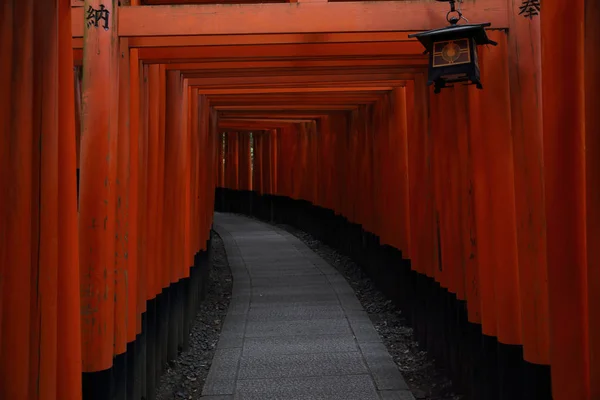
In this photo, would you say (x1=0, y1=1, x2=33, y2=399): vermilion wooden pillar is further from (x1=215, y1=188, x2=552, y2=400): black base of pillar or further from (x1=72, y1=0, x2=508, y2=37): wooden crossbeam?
(x1=215, y1=188, x2=552, y2=400): black base of pillar

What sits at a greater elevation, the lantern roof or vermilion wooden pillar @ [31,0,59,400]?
the lantern roof

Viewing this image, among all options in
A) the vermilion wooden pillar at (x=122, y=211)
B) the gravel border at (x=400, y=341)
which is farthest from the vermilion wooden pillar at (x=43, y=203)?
the gravel border at (x=400, y=341)

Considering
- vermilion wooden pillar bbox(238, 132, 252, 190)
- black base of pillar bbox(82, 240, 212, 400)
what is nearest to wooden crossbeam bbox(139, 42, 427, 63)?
black base of pillar bbox(82, 240, 212, 400)

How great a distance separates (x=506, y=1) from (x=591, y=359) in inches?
114

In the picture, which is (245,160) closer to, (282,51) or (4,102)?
(282,51)

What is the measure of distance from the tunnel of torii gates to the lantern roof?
0.30 metres

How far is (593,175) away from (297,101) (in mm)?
7525

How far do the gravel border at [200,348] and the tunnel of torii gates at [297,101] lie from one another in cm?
27

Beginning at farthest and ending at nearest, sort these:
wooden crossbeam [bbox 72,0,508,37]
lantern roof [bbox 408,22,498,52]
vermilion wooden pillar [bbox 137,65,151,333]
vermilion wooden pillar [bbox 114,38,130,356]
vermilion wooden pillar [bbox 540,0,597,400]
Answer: vermilion wooden pillar [bbox 137,65,151,333] < wooden crossbeam [bbox 72,0,508,37] < vermilion wooden pillar [bbox 114,38,130,356] < lantern roof [bbox 408,22,498,52] < vermilion wooden pillar [bbox 540,0,597,400]

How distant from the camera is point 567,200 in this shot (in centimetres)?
260

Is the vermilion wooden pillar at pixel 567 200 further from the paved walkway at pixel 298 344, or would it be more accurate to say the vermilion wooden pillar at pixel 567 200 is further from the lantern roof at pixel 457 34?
the paved walkway at pixel 298 344

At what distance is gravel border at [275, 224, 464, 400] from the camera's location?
596 centimetres

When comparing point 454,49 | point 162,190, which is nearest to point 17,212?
point 454,49

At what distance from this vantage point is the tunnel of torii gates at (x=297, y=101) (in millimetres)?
2289
